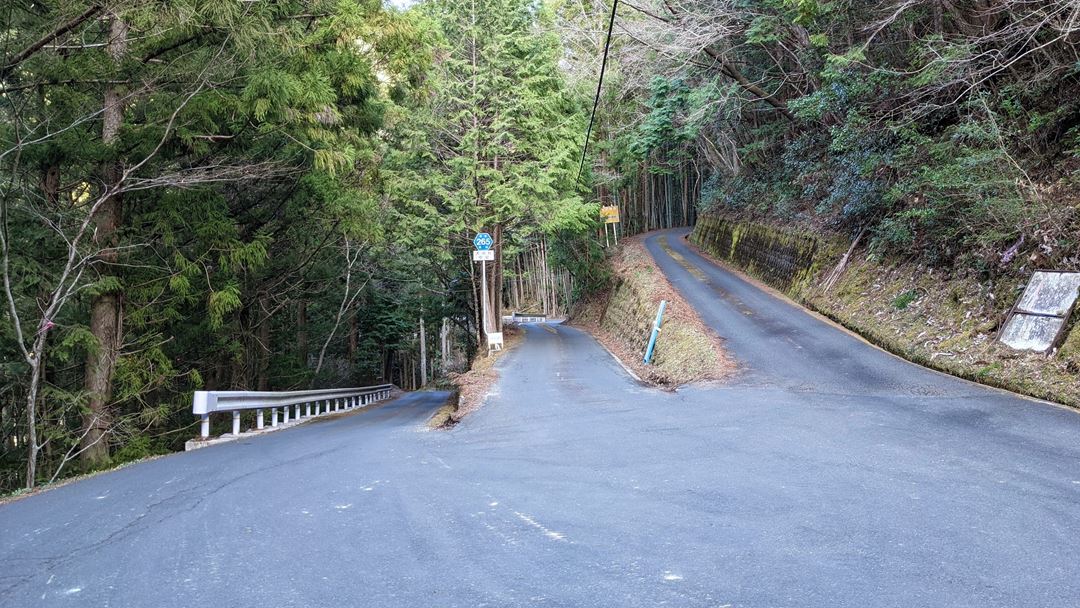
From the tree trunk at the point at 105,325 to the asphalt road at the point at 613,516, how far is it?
239 cm

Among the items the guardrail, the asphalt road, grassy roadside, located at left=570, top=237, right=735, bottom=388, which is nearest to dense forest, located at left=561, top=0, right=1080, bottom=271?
the asphalt road

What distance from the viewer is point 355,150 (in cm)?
1381

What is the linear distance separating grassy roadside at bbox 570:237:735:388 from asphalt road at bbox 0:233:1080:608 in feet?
11.9

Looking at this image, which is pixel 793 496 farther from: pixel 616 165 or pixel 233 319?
pixel 616 165

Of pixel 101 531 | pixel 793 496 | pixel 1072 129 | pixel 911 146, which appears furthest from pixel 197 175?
pixel 1072 129

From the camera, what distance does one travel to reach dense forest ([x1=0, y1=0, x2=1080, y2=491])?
9516 mm

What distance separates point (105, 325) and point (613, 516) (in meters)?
9.45

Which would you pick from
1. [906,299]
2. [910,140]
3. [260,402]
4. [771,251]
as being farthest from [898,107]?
[260,402]

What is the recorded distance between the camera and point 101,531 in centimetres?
474

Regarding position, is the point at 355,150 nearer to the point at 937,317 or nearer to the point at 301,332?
the point at 301,332

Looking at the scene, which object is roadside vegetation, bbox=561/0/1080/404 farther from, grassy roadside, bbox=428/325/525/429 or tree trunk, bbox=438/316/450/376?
tree trunk, bbox=438/316/450/376

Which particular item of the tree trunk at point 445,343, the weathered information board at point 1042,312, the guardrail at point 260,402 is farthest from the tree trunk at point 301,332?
the weathered information board at point 1042,312

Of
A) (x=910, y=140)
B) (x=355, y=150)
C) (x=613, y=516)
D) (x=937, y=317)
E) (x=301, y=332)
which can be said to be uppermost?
(x=355, y=150)

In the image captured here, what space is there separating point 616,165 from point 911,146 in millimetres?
19043
